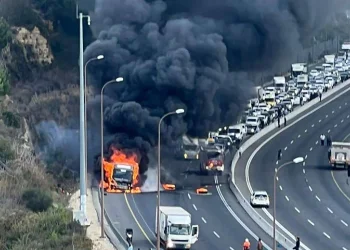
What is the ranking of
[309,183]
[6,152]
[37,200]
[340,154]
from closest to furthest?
[37,200] < [6,152] < [309,183] < [340,154]

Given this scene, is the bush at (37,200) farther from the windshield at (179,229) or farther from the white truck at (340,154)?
the white truck at (340,154)

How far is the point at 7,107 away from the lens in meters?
83.1

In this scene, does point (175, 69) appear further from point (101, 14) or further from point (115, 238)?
point (115, 238)

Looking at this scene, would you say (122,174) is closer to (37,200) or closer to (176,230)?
(37,200)

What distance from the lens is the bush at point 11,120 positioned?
7825 cm

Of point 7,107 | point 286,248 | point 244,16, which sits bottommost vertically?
point 286,248

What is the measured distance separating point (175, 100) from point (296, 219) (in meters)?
11.1

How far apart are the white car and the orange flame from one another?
6293 mm

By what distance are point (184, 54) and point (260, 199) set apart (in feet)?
35.4

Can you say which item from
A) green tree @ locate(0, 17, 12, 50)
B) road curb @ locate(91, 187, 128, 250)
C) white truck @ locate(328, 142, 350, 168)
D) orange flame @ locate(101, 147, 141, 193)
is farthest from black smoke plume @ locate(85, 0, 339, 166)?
green tree @ locate(0, 17, 12, 50)

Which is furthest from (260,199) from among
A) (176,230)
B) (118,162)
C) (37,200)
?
(176,230)

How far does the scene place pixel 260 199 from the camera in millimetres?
69062

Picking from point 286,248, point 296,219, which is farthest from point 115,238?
point 296,219

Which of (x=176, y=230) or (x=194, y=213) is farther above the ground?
(x=176, y=230)
